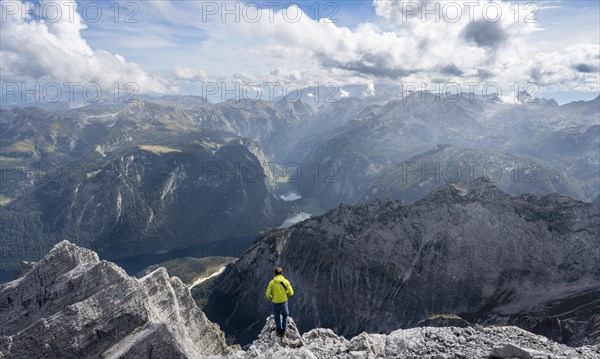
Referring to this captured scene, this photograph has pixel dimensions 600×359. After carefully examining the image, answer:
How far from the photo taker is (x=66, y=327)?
5050 cm

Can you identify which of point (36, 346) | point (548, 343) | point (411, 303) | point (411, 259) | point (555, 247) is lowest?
point (411, 303)

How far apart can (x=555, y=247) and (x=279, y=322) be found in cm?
19100

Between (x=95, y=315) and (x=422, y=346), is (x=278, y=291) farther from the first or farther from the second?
(x=95, y=315)

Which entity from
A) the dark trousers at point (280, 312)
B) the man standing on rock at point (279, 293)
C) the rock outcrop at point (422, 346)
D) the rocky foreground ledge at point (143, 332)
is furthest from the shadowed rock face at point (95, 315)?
the man standing on rock at point (279, 293)

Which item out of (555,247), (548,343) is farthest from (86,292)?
(555,247)

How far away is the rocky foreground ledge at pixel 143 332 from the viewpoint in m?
38.2

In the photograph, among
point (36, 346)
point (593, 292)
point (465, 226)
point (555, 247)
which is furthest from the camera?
point (465, 226)

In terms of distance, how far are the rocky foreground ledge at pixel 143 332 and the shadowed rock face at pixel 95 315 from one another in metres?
0.12

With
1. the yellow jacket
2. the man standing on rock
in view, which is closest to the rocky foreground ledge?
the man standing on rock

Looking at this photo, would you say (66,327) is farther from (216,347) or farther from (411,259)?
(411,259)

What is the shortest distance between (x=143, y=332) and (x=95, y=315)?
874 cm

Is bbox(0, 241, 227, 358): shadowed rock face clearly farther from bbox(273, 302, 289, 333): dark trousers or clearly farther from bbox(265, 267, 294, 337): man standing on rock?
bbox(265, 267, 294, 337): man standing on rock

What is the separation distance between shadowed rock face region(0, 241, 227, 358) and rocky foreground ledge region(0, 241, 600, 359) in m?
0.12

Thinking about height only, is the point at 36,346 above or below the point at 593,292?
above
